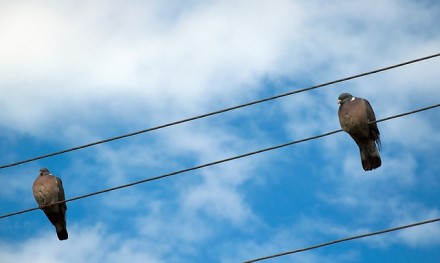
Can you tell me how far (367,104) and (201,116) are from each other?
133 inches

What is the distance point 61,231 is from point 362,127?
172 inches

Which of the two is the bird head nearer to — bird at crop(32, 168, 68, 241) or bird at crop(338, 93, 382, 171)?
bird at crop(338, 93, 382, 171)

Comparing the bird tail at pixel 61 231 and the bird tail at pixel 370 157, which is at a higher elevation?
the bird tail at pixel 370 157

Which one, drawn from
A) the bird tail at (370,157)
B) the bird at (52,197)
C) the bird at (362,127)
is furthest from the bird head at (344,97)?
the bird at (52,197)

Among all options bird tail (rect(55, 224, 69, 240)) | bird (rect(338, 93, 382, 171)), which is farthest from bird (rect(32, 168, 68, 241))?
bird (rect(338, 93, 382, 171))

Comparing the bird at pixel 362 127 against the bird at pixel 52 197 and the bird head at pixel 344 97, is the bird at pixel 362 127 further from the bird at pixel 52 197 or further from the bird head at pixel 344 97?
the bird at pixel 52 197

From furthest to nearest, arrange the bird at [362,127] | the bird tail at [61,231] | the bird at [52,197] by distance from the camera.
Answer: the bird tail at [61,231]
the bird at [52,197]
the bird at [362,127]

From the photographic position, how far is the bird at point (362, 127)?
11453mm

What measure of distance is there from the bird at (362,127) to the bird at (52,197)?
12.6 feet

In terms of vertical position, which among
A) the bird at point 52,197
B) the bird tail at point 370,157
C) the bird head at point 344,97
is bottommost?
the bird at point 52,197

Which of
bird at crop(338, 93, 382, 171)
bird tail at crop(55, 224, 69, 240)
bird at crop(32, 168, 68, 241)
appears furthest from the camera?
bird tail at crop(55, 224, 69, 240)

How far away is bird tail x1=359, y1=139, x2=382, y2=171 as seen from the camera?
11.6 meters

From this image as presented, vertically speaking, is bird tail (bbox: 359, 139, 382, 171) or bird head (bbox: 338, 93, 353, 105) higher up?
bird head (bbox: 338, 93, 353, 105)

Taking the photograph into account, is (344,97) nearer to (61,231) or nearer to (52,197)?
(52,197)
